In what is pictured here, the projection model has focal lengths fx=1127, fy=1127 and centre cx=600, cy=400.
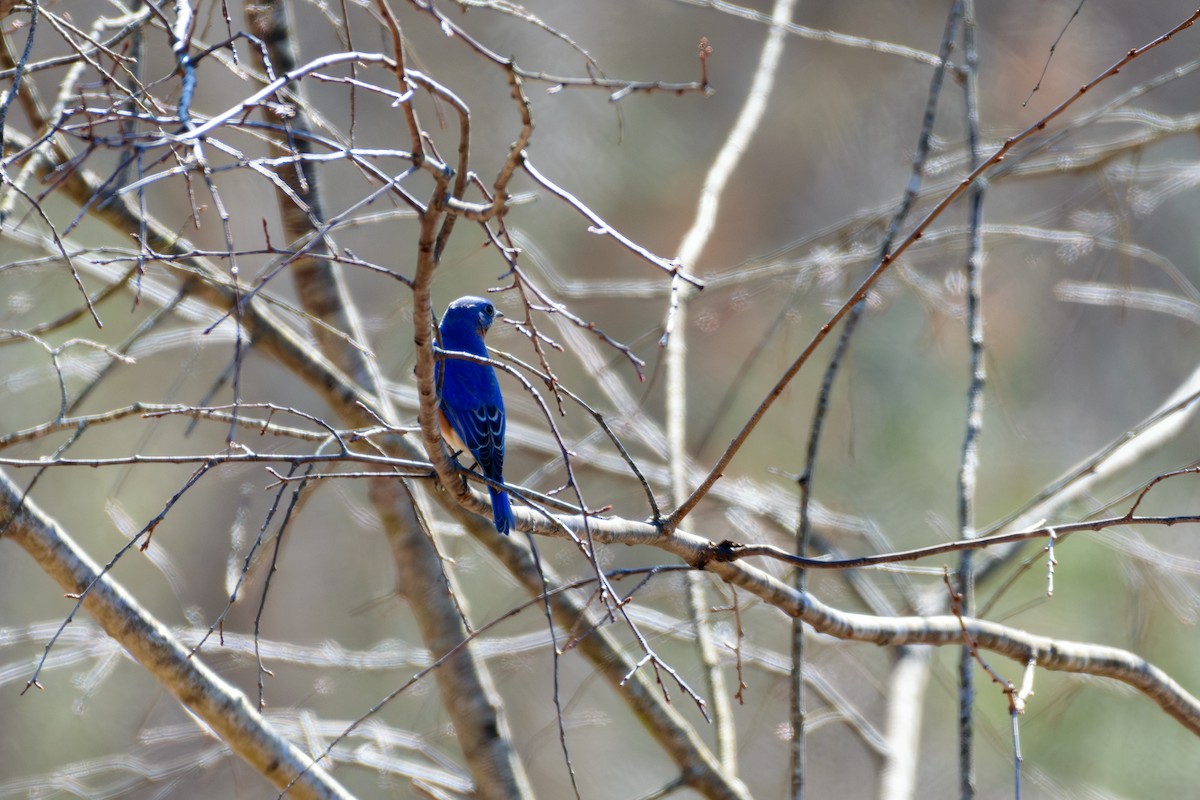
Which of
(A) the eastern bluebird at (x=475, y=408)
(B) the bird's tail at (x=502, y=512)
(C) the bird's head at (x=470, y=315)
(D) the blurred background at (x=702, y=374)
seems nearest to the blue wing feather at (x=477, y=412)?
(A) the eastern bluebird at (x=475, y=408)

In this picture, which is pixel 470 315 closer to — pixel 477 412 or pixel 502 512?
pixel 477 412

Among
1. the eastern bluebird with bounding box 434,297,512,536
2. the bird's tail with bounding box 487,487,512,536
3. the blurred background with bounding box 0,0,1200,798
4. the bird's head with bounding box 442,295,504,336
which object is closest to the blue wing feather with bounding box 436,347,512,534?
the eastern bluebird with bounding box 434,297,512,536

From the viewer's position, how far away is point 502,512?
2.43 m

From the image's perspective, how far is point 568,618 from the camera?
3.37 metres

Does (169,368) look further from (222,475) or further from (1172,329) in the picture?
(1172,329)

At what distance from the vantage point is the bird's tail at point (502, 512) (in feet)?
7.95

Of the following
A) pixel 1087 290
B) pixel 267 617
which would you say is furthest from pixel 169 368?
pixel 1087 290

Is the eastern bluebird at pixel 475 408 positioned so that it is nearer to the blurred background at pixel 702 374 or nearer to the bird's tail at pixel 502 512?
the bird's tail at pixel 502 512

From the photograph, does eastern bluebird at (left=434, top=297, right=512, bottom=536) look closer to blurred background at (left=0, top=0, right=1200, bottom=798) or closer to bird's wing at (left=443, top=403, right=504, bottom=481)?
bird's wing at (left=443, top=403, right=504, bottom=481)

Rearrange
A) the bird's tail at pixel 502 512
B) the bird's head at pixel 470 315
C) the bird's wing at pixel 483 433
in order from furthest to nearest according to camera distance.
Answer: the bird's head at pixel 470 315
the bird's wing at pixel 483 433
the bird's tail at pixel 502 512

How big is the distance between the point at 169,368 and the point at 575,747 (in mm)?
4197

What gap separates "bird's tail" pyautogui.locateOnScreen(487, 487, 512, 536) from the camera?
2422 millimetres

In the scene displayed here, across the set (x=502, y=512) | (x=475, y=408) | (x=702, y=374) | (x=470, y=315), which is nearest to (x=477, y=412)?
(x=475, y=408)

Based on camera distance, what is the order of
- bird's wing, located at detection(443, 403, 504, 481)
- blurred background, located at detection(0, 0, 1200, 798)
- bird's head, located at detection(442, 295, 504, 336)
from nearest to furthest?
bird's wing, located at detection(443, 403, 504, 481), bird's head, located at detection(442, 295, 504, 336), blurred background, located at detection(0, 0, 1200, 798)
